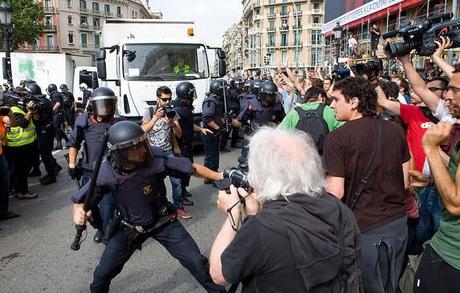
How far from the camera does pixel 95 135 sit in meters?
4.58

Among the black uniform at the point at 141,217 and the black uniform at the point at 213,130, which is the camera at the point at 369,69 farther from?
the black uniform at the point at 213,130

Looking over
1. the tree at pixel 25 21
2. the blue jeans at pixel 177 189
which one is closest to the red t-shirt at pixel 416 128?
the blue jeans at pixel 177 189

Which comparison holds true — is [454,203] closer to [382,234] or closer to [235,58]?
[382,234]

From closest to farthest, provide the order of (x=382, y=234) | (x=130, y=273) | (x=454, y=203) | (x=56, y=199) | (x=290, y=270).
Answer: (x=290, y=270) → (x=454, y=203) → (x=382, y=234) → (x=130, y=273) → (x=56, y=199)

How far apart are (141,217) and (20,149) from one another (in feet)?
14.8

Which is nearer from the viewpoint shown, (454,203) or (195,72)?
(454,203)

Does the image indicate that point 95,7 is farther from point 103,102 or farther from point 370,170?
point 370,170

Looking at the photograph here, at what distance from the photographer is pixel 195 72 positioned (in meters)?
9.92

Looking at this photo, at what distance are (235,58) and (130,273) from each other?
5377 inches

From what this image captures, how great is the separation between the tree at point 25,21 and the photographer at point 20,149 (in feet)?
160

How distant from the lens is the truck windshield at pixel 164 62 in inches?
372

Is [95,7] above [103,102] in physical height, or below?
above

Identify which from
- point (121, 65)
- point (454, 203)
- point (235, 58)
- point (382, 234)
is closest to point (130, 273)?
point (382, 234)

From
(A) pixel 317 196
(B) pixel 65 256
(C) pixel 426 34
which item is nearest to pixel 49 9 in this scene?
(B) pixel 65 256
